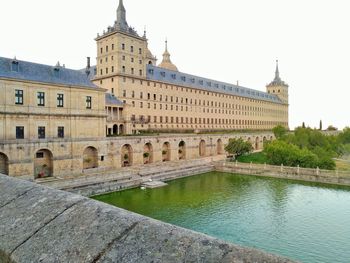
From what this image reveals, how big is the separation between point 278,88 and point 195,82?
2295 inches

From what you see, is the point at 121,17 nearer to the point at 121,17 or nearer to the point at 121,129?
the point at 121,17

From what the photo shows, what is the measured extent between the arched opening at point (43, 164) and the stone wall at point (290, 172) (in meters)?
25.6

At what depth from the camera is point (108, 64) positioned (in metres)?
50.3

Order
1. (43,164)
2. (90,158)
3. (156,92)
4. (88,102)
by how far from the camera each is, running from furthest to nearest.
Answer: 1. (156,92)
2. (90,158)
3. (88,102)
4. (43,164)

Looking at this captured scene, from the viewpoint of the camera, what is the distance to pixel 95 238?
240 cm

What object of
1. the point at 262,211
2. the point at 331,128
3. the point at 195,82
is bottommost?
the point at 262,211

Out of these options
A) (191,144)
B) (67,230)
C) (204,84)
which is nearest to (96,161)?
(191,144)

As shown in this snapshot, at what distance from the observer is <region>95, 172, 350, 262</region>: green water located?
1736cm

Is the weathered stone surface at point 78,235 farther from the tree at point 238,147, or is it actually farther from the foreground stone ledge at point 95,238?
the tree at point 238,147

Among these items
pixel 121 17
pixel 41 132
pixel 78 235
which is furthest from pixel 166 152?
pixel 78 235

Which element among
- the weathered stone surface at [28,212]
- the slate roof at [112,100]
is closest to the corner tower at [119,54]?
the slate roof at [112,100]

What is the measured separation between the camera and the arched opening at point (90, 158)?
34.3 metres

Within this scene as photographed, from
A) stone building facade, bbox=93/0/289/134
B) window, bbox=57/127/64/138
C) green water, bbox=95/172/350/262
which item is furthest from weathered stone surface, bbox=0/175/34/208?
stone building facade, bbox=93/0/289/134

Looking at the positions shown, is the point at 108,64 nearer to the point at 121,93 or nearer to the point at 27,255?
the point at 121,93
